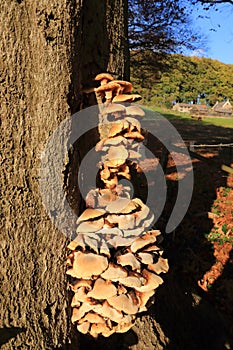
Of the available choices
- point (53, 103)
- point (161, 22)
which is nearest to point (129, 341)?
point (53, 103)

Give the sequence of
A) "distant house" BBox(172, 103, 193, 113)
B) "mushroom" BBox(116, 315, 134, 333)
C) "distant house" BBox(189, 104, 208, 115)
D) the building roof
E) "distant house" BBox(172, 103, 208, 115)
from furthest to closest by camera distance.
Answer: "distant house" BBox(172, 103, 193, 113)
the building roof
"distant house" BBox(172, 103, 208, 115)
"distant house" BBox(189, 104, 208, 115)
"mushroom" BBox(116, 315, 134, 333)

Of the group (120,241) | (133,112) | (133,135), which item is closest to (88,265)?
(120,241)

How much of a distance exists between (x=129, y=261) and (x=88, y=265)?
216 mm

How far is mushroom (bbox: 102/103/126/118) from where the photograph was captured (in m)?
1.61

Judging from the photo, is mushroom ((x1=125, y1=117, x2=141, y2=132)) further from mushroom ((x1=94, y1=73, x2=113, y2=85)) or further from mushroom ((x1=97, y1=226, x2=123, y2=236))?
mushroom ((x1=97, y1=226, x2=123, y2=236))

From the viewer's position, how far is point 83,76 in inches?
71.4

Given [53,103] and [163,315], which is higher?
[53,103]

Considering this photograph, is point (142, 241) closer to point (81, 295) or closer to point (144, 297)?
point (144, 297)

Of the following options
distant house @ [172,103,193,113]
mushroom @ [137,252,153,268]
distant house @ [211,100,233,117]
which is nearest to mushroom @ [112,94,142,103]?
mushroom @ [137,252,153,268]

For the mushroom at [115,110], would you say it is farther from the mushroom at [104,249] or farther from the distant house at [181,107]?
the distant house at [181,107]

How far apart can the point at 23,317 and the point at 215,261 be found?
12.3 ft

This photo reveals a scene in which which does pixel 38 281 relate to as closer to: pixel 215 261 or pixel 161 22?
pixel 215 261

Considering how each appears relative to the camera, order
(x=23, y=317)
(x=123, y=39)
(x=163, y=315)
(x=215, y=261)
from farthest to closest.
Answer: (x=215, y=261), (x=163, y=315), (x=123, y=39), (x=23, y=317)

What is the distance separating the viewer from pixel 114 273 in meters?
1.51
